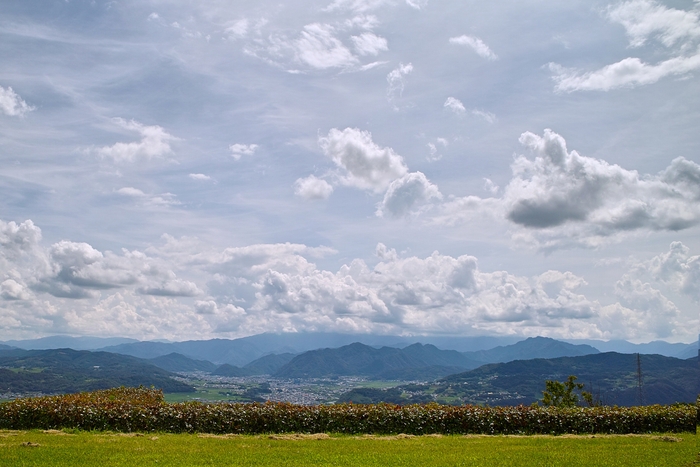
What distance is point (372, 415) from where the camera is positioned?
938 inches

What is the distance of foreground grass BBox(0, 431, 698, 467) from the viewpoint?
15.9 meters

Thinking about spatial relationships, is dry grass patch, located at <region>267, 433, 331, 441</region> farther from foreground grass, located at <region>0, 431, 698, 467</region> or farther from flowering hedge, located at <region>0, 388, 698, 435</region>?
flowering hedge, located at <region>0, 388, 698, 435</region>

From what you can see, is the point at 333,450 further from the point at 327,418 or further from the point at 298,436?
the point at 327,418

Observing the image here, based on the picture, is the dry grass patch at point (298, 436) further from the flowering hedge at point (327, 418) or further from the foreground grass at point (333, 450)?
the flowering hedge at point (327, 418)

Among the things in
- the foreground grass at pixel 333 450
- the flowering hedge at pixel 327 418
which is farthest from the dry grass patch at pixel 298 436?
the flowering hedge at pixel 327 418

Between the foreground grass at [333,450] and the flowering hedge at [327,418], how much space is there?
4.75ft

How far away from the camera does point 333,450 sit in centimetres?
1814

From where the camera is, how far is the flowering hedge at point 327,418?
74.6 ft

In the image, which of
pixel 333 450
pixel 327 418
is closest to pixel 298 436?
pixel 327 418

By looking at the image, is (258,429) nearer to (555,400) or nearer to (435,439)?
(435,439)

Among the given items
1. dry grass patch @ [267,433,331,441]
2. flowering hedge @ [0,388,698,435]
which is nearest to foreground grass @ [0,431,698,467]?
dry grass patch @ [267,433,331,441]

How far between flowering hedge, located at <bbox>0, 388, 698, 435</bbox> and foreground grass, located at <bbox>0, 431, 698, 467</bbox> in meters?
1.45

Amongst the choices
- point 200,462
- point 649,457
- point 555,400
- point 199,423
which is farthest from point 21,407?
point 555,400

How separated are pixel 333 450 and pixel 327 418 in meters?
5.52
